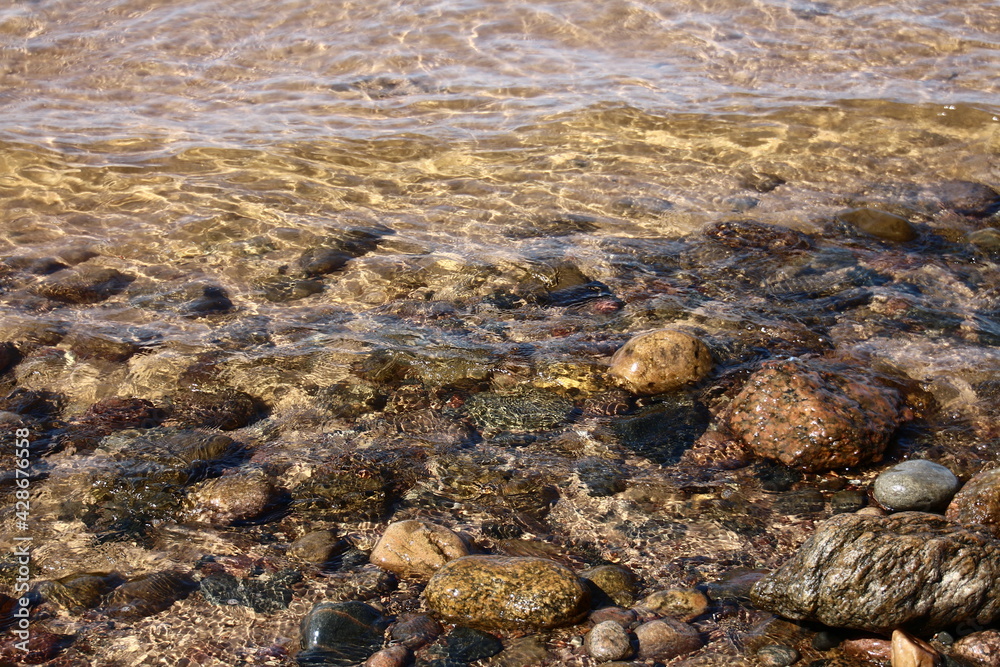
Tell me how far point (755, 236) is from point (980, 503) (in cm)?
314

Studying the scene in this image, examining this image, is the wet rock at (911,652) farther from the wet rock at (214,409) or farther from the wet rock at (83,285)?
the wet rock at (83,285)

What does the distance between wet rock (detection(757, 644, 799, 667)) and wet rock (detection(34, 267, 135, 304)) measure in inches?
194

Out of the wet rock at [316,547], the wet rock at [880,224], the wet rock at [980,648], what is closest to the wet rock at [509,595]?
the wet rock at [316,547]

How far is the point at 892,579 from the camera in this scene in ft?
10.4

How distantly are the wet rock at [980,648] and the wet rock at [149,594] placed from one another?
307 centimetres

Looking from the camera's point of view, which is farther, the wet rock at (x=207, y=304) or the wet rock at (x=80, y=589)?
the wet rock at (x=207, y=304)

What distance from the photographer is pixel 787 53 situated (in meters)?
9.90

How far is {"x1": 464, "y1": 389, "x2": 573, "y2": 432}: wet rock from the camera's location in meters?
4.65

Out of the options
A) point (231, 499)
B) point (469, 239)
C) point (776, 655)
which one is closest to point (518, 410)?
point (231, 499)

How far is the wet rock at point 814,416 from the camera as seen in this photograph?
4.23 metres

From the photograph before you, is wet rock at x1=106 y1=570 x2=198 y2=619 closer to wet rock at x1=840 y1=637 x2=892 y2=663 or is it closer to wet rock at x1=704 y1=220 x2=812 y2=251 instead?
wet rock at x1=840 y1=637 x2=892 y2=663

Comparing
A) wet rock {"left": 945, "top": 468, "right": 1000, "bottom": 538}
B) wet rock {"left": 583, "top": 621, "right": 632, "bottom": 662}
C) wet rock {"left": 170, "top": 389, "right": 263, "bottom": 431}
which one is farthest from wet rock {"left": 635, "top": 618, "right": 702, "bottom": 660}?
wet rock {"left": 170, "top": 389, "right": 263, "bottom": 431}

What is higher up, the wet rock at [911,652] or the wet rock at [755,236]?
the wet rock at [755,236]

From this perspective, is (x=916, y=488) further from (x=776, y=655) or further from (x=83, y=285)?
(x=83, y=285)
